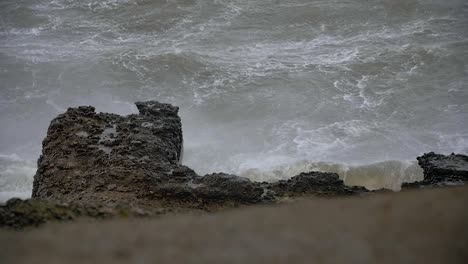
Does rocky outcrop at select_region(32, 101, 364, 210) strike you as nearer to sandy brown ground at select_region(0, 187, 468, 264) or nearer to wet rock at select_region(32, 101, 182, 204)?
wet rock at select_region(32, 101, 182, 204)

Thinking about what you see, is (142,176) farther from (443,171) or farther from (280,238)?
(443,171)

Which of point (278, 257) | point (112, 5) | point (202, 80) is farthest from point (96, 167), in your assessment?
point (112, 5)

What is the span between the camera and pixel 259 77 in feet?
59.4

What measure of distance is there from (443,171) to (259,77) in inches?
398

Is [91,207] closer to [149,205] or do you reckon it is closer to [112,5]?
[149,205]

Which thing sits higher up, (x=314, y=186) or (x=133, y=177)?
(x=133, y=177)

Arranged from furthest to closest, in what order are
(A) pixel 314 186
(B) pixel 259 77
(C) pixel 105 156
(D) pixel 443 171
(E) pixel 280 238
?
(B) pixel 259 77 < (D) pixel 443 171 < (C) pixel 105 156 < (A) pixel 314 186 < (E) pixel 280 238

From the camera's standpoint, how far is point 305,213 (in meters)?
4.25

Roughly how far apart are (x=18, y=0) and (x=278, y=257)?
23.8 m

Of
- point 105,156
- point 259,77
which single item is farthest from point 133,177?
point 259,77

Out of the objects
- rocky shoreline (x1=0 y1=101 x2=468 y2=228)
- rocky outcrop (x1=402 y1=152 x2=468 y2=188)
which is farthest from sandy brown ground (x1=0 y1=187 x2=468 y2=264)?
rocky outcrop (x1=402 y1=152 x2=468 y2=188)

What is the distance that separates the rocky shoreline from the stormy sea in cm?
503

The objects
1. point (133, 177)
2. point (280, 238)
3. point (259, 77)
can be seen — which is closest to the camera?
point (280, 238)

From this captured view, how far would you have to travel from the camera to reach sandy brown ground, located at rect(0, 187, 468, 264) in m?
3.51
